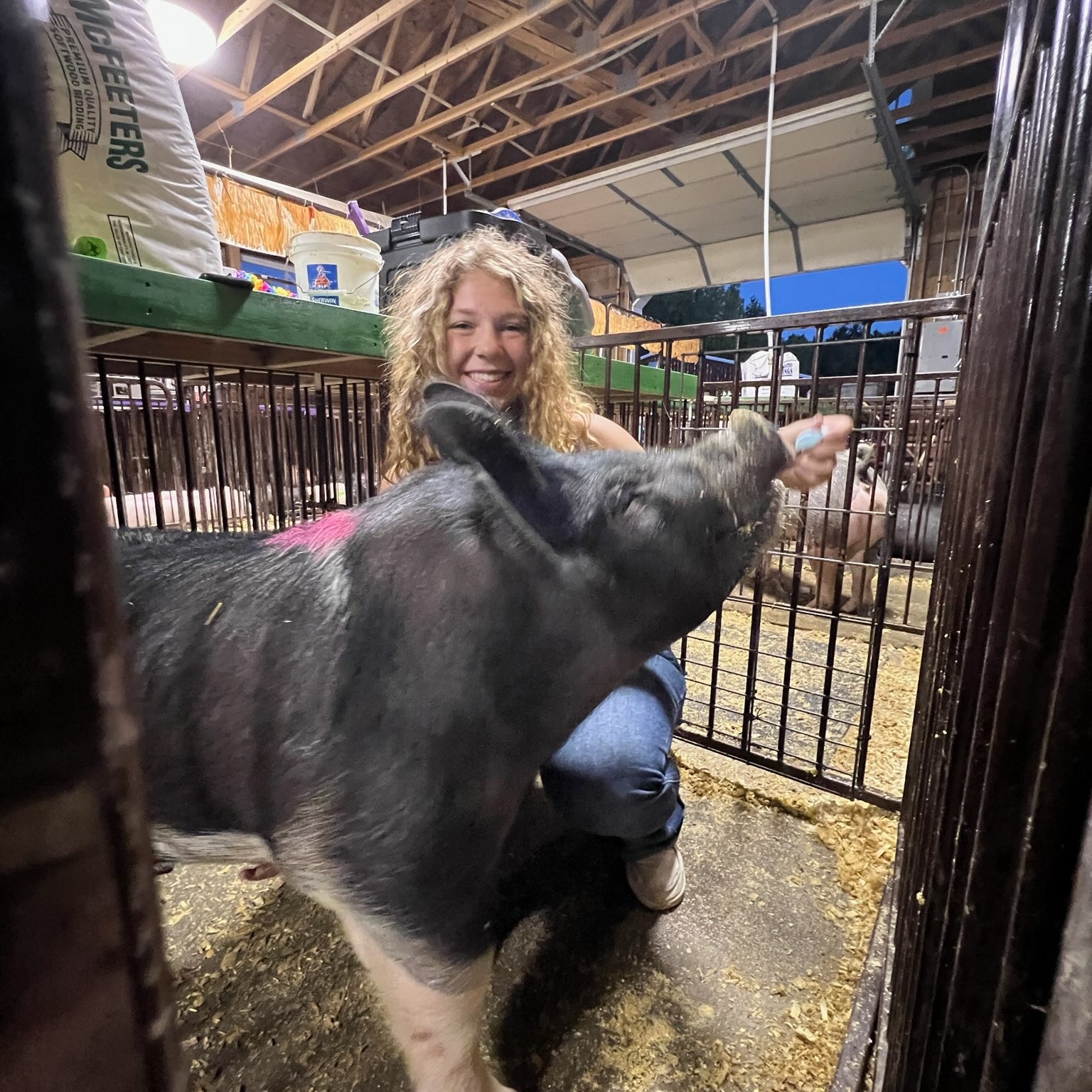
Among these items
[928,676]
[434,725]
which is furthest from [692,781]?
[434,725]

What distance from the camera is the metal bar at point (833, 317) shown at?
1.45 metres

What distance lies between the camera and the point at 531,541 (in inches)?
31.3

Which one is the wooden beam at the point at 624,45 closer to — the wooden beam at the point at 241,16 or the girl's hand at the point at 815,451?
the wooden beam at the point at 241,16

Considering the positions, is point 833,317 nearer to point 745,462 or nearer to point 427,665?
point 745,462

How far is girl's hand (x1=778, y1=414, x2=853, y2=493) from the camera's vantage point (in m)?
0.95

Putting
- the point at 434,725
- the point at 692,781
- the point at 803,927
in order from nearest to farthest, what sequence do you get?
the point at 434,725, the point at 803,927, the point at 692,781

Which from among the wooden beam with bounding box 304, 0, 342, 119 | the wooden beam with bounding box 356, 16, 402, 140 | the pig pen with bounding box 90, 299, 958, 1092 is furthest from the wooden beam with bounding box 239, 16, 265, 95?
the pig pen with bounding box 90, 299, 958, 1092

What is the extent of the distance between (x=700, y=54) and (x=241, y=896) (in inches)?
194

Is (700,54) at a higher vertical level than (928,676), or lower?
higher

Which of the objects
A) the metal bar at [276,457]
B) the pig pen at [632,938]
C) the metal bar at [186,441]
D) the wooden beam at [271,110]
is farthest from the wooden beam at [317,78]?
the metal bar at [186,441]

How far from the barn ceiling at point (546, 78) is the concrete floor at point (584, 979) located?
3987 millimetres

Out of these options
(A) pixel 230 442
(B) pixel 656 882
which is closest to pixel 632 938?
(B) pixel 656 882

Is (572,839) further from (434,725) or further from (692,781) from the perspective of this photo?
(434,725)

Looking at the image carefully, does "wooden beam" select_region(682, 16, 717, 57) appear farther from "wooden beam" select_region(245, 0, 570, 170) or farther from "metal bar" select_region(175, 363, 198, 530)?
"metal bar" select_region(175, 363, 198, 530)
